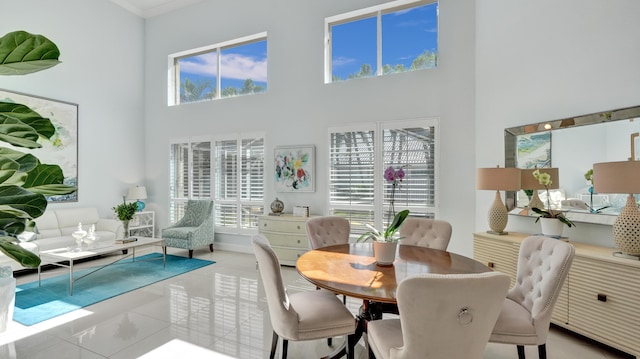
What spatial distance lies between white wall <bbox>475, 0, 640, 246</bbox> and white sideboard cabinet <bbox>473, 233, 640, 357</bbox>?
0.50 metres

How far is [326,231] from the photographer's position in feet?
10.8

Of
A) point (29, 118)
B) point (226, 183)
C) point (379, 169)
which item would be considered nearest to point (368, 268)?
point (29, 118)

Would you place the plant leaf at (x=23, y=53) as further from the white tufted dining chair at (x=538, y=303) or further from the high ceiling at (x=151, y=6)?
the high ceiling at (x=151, y=6)

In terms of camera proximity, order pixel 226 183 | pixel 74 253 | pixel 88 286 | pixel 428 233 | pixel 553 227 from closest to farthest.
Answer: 1. pixel 553 227
2. pixel 428 233
3. pixel 74 253
4. pixel 88 286
5. pixel 226 183

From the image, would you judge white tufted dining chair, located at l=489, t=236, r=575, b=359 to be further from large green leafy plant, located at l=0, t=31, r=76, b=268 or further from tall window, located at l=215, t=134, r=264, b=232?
tall window, located at l=215, t=134, r=264, b=232

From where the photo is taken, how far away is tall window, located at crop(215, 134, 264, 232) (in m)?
5.73

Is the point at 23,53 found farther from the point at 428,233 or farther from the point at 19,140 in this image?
the point at 428,233

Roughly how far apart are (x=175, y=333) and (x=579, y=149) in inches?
164

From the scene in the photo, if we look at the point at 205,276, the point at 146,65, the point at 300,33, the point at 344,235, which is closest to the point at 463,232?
the point at 344,235

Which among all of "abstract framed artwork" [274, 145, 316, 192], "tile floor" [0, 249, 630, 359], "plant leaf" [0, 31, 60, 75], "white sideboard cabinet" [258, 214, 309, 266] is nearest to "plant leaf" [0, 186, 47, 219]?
"plant leaf" [0, 31, 60, 75]

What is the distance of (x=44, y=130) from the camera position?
80cm

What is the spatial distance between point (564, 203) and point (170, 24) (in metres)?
7.49

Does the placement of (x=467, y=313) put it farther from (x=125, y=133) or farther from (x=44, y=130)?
(x=125, y=133)

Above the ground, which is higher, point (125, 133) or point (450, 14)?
point (450, 14)
